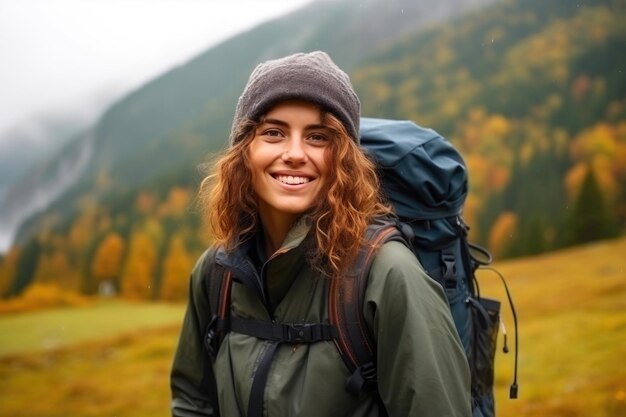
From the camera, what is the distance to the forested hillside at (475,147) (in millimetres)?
10773

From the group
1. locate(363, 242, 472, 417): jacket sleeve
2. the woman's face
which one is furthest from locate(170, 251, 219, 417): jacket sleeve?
locate(363, 242, 472, 417): jacket sleeve

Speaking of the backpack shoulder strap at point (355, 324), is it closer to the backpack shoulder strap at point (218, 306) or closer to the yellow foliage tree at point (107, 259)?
the backpack shoulder strap at point (218, 306)

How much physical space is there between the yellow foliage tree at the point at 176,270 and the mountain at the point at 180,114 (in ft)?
4.52

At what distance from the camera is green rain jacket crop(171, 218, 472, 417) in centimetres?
182

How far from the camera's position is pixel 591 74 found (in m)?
11.3

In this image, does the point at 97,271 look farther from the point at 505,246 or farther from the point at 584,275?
the point at 584,275

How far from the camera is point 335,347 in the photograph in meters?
1.94

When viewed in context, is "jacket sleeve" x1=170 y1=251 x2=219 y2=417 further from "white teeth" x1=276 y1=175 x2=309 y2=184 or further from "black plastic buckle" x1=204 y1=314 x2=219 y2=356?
"white teeth" x1=276 y1=175 x2=309 y2=184

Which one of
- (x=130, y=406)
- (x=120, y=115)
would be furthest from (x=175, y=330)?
(x=120, y=115)

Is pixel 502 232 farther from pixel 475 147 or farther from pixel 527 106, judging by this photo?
pixel 527 106

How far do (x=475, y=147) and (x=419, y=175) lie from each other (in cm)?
1052

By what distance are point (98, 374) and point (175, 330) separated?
6.11 ft

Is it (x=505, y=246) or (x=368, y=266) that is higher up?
(x=368, y=266)

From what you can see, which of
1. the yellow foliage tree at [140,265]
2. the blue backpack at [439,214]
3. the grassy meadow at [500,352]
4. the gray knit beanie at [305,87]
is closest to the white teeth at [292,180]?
the gray knit beanie at [305,87]
